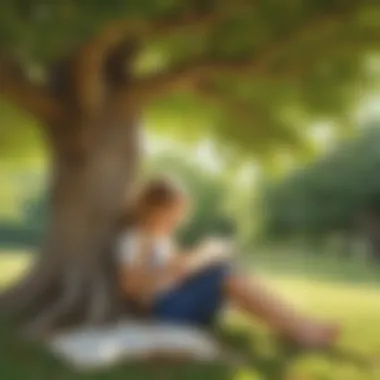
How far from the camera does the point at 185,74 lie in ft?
3.90

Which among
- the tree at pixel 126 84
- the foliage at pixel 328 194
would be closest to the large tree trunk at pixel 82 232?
the tree at pixel 126 84

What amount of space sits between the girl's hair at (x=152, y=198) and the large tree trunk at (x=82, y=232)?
0.02 meters

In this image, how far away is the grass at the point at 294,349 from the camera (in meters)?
1.12

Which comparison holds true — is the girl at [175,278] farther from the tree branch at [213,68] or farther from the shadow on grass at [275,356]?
the tree branch at [213,68]

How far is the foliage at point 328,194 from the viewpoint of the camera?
115 centimetres

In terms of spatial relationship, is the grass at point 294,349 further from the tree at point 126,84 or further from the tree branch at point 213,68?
the tree branch at point 213,68

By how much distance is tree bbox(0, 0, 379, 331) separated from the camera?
1167mm

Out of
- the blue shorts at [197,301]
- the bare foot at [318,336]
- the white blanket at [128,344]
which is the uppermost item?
the blue shorts at [197,301]

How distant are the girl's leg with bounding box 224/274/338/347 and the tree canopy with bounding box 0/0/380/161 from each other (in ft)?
0.62

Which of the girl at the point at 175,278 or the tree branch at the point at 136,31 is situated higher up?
the tree branch at the point at 136,31

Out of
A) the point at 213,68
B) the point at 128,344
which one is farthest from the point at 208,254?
the point at 213,68

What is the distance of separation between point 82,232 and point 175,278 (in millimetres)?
150

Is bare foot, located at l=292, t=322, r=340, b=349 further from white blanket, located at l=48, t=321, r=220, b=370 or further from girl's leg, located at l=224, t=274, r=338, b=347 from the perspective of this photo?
white blanket, located at l=48, t=321, r=220, b=370

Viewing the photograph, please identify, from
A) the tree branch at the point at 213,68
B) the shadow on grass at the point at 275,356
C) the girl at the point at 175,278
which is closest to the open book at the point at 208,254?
the girl at the point at 175,278
